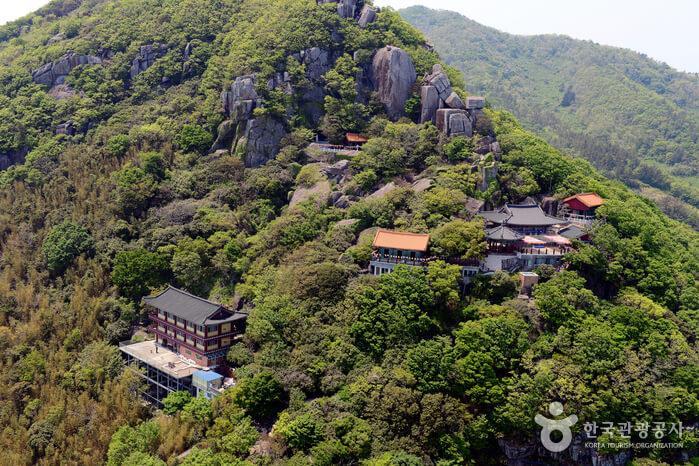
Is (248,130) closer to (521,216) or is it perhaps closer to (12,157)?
(521,216)

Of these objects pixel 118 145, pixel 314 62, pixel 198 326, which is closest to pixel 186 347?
pixel 198 326

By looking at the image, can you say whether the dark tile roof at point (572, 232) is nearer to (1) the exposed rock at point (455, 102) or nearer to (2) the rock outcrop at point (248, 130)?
(1) the exposed rock at point (455, 102)

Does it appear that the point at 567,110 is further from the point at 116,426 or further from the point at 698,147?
the point at 116,426

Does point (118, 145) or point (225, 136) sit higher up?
point (225, 136)

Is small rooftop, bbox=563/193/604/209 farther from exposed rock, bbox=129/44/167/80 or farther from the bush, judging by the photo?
exposed rock, bbox=129/44/167/80

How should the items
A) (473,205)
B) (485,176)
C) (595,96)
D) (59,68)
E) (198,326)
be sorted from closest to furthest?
(198,326) < (473,205) < (485,176) < (59,68) < (595,96)

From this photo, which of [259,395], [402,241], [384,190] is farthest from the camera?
[384,190]
